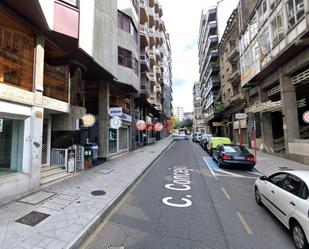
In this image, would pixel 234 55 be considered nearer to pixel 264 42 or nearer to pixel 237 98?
pixel 237 98

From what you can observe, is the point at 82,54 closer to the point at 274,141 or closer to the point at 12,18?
the point at 12,18

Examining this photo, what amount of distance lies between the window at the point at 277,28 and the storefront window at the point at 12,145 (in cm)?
1753

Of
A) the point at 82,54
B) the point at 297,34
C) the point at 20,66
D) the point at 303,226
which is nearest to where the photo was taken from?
the point at 303,226

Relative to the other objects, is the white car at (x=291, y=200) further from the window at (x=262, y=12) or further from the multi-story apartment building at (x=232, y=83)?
the multi-story apartment building at (x=232, y=83)

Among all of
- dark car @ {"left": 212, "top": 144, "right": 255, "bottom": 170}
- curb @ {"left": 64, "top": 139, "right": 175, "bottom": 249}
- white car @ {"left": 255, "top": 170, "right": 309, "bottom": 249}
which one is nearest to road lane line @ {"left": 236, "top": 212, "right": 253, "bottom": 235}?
white car @ {"left": 255, "top": 170, "right": 309, "bottom": 249}

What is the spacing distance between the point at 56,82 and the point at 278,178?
10.5 meters

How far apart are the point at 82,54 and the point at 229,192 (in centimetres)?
964

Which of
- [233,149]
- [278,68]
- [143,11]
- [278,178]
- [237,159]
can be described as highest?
[143,11]

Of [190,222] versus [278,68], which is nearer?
[190,222]

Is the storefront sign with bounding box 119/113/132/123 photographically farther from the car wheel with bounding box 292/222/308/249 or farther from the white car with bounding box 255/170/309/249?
the car wheel with bounding box 292/222/308/249

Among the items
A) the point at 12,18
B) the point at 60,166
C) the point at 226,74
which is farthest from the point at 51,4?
the point at 226,74

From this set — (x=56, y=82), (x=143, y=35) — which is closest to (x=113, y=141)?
(x=56, y=82)

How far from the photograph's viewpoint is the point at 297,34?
520 inches

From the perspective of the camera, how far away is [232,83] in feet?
107
